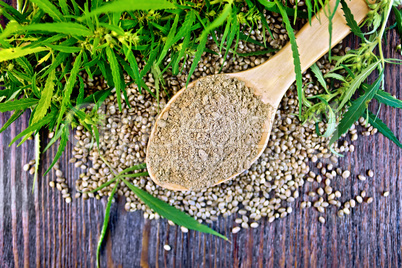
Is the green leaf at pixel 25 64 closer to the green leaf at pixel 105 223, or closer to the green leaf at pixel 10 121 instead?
the green leaf at pixel 10 121

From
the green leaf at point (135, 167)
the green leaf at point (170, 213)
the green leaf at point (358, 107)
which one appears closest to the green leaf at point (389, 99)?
the green leaf at point (358, 107)

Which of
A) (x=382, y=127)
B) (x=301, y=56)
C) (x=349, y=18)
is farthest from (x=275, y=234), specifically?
(x=349, y=18)

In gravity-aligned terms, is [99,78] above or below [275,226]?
above

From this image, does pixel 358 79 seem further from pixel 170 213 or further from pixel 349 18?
pixel 170 213

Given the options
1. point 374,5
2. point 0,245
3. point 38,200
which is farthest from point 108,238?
point 374,5

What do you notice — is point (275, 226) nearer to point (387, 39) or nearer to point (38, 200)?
point (387, 39)

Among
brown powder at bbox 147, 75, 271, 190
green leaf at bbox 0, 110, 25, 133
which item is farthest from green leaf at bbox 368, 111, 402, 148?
green leaf at bbox 0, 110, 25, 133

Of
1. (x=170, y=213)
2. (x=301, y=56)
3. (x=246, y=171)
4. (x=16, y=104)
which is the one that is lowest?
(x=170, y=213)
